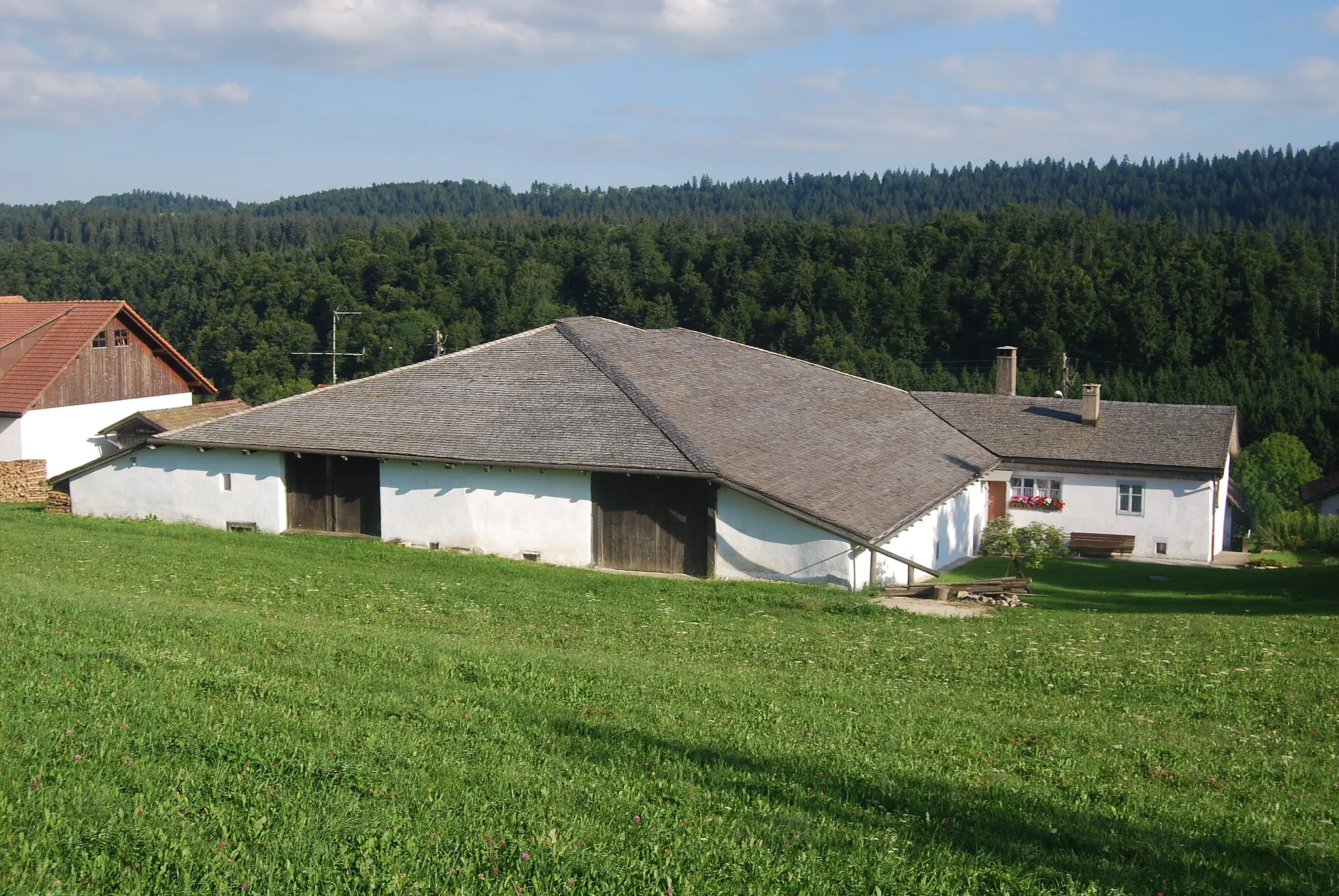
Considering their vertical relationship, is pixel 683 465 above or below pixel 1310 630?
above

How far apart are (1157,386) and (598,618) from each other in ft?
207

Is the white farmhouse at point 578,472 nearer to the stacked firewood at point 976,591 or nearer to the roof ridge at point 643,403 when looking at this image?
the roof ridge at point 643,403

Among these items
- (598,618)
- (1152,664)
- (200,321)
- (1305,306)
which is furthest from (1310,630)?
(200,321)

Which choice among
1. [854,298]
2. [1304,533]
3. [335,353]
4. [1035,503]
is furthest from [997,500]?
[854,298]

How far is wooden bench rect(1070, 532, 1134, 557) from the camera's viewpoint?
35.2 meters

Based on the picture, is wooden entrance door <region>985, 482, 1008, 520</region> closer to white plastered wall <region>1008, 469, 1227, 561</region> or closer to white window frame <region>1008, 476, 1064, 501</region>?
white window frame <region>1008, 476, 1064, 501</region>

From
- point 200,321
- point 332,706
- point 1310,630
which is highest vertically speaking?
point 200,321

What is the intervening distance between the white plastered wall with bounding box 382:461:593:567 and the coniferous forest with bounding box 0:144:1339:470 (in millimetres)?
37063

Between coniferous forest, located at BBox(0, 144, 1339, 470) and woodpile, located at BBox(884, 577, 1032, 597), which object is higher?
coniferous forest, located at BBox(0, 144, 1339, 470)

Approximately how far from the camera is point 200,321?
94188 mm

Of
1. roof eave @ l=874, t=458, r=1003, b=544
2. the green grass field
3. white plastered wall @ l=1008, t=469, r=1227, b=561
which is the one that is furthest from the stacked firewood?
white plastered wall @ l=1008, t=469, r=1227, b=561

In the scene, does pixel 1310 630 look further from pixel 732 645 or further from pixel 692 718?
pixel 692 718

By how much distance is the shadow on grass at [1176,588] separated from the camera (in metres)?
22.9

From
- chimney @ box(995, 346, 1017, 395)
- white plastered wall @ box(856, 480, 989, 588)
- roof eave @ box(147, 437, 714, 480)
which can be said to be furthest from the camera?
chimney @ box(995, 346, 1017, 395)
